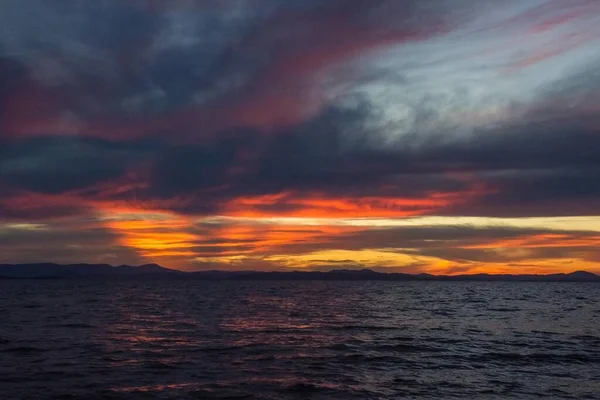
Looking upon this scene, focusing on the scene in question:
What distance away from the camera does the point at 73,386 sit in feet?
67.2

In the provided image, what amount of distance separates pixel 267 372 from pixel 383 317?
30.1 meters

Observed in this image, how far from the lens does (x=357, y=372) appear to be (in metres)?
23.7

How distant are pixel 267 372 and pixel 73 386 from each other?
7.54 m

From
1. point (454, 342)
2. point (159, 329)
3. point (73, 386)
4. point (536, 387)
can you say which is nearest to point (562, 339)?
point (454, 342)

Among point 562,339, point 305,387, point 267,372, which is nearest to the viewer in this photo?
point 305,387

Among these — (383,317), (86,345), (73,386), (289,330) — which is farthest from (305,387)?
(383,317)

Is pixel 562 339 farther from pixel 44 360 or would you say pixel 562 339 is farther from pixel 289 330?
pixel 44 360

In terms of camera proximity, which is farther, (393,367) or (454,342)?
(454,342)

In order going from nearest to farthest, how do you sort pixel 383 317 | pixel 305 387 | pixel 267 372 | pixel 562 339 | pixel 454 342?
pixel 305 387
pixel 267 372
pixel 454 342
pixel 562 339
pixel 383 317

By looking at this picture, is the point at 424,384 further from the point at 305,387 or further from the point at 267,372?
the point at 267,372

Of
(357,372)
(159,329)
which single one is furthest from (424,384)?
(159,329)

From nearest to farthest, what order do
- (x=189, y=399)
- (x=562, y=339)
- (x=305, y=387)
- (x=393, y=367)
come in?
1. (x=189, y=399)
2. (x=305, y=387)
3. (x=393, y=367)
4. (x=562, y=339)

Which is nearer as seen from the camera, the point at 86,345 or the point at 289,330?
the point at 86,345

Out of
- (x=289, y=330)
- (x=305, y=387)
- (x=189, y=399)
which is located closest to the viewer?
(x=189, y=399)
